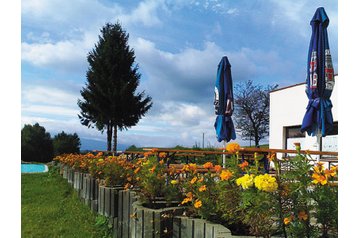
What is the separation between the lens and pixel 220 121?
24.7 ft

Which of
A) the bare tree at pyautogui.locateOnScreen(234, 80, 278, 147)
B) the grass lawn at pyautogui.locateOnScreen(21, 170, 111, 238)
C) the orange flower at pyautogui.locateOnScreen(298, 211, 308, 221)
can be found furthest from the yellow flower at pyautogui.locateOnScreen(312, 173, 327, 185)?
the bare tree at pyautogui.locateOnScreen(234, 80, 278, 147)

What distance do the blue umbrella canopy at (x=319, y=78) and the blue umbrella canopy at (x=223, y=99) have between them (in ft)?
6.63

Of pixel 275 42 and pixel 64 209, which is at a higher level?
pixel 275 42

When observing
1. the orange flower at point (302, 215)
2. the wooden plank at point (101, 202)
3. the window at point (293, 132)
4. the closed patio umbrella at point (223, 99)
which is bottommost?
the wooden plank at point (101, 202)

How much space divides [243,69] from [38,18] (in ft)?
6.54

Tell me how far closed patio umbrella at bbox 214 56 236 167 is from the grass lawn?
303 cm

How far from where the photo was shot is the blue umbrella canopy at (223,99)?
7477mm

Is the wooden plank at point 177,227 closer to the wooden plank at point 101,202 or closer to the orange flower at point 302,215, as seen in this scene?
the orange flower at point 302,215

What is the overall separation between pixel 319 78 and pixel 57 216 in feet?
15.3

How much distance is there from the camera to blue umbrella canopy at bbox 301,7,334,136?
5.38m

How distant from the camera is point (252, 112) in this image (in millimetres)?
25094

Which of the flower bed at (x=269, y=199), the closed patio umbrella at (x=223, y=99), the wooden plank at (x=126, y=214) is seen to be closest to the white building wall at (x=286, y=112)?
the closed patio umbrella at (x=223, y=99)
